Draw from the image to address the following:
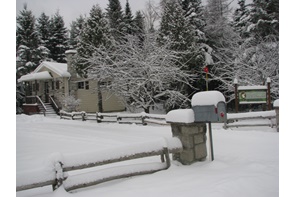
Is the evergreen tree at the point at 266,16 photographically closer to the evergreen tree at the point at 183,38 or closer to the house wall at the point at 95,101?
the evergreen tree at the point at 183,38

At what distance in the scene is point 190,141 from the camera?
313 cm

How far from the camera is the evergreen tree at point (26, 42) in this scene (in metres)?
2.34

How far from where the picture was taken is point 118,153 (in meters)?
2.64

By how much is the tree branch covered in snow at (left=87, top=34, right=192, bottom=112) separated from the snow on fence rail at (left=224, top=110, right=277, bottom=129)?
312 centimetres

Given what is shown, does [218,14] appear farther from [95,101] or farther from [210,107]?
[95,101]

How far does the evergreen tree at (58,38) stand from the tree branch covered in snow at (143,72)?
575cm

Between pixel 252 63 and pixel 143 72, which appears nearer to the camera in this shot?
pixel 252 63

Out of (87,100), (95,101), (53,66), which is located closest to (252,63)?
(53,66)

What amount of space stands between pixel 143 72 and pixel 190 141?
693 cm

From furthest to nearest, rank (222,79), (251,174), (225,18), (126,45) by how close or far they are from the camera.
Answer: (126,45)
(222,79)
(225,18)
(251,174)

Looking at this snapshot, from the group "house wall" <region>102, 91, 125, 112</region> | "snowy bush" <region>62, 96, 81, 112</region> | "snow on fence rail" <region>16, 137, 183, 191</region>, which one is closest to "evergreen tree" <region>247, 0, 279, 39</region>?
"snow on fence rail" <region>16, 137, 183, 191</region>

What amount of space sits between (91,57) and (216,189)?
30.0 feet

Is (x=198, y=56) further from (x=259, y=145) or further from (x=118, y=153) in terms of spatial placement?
(x=118, y=153)

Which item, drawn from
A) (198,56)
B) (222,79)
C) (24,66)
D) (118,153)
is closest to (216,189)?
(118,153)
